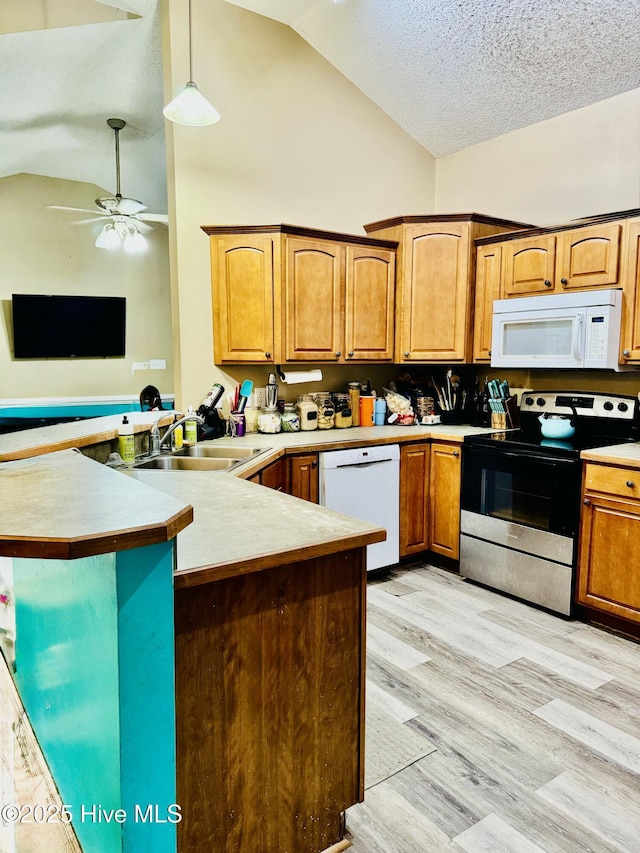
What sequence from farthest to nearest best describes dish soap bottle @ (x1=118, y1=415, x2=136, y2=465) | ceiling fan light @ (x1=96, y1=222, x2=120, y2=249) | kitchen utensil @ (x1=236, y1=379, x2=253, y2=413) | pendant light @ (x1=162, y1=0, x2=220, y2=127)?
ceiling fan light @ (x1=96, y1=222, x2=120, y2=249) < kitchen utensil @ (x1=236, y1=379, x2=253, y2=413) < pendant light @ (x1=162, y1=0, x2=220, y2=127) < dish soap bottle @ (x1=118, y1=415, x2=136, y2=465)

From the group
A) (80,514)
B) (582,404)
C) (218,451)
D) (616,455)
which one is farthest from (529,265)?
(80,514)

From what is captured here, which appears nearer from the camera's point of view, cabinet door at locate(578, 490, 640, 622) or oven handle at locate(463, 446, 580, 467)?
cabinet door at locate(578, 490, 640, 622)

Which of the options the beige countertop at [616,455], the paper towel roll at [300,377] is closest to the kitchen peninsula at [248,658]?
the beige countertop at [616,455]

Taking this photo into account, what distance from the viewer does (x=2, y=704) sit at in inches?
66.2

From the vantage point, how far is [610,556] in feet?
8.69

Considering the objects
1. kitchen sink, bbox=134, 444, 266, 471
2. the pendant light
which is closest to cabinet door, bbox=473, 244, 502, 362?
kitchen sink, bbox=134, 444, 266, 471

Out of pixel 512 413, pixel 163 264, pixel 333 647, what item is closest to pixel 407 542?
pixel 512 413

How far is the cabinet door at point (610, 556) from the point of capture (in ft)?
8.41

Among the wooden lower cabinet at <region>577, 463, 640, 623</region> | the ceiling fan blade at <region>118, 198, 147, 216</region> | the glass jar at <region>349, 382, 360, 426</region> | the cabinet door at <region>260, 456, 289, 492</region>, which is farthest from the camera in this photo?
the ceiling fan blade at <region>118, 198, 147, 216</region>

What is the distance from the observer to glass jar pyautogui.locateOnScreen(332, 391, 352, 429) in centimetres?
370

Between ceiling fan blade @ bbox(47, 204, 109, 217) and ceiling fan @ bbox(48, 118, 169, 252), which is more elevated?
ceiling fan blade @ bbox(47, 204, 109, 217)

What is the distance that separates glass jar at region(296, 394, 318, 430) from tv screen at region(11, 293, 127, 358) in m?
3.42

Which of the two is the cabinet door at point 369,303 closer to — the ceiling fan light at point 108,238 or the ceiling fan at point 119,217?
the ceiling fan at point 119,217

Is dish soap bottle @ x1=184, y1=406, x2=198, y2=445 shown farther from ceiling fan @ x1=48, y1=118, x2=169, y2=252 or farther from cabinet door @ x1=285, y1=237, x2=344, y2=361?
ceiling fan @ x1=48, y1=118, x2=169, y2=252
